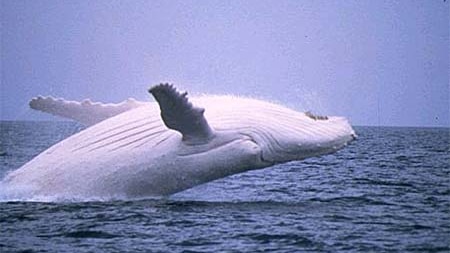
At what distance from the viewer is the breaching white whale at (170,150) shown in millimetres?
8977

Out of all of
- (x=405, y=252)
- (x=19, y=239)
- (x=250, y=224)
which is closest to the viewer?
(x=405, y=252)

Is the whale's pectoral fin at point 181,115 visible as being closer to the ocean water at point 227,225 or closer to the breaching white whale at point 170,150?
the breaching white whale at point 170,150

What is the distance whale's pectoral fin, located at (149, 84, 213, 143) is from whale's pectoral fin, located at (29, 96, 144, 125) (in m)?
1.07

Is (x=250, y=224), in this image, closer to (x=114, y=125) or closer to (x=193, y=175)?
(x=193, y=175)

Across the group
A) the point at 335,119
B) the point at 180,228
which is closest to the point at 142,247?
the point at 180,228

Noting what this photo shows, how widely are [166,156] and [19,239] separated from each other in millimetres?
1958

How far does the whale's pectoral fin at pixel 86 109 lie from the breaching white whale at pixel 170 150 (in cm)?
20

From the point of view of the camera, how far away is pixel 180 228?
824cm

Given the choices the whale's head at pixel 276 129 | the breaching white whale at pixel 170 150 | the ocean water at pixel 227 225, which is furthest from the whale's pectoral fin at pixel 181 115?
the ocean water at pixel 227 225

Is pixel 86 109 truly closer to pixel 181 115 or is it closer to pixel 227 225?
pixel 181 115

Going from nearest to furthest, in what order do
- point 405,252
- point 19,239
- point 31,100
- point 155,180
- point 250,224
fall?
1. point 405,252
2. point 19,239
3. point 250,224
4. point 155,180
5. point 31,100

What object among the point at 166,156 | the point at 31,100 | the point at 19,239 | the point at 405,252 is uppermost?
the point at 31,100

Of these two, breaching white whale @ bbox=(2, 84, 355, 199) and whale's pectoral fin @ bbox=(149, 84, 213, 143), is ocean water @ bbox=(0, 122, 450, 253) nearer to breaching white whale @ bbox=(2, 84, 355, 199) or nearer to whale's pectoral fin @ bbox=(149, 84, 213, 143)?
breaching white whale @ bbox=(2, 84, 355, 199)

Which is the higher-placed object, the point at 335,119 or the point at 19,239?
Answer: the point at 335,119
